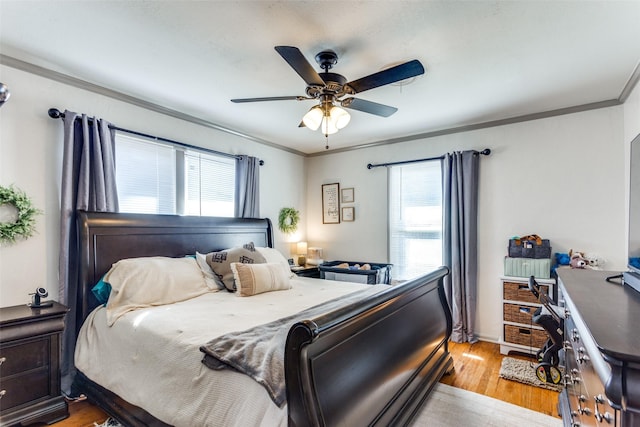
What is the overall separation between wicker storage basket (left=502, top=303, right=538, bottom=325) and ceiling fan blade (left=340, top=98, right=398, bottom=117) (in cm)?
238

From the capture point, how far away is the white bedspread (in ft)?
4.54

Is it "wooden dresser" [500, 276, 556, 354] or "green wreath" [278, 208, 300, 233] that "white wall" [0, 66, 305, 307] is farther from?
"wooden dresser" [500, 276, 556, 354]

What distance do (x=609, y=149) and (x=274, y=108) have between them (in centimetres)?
331

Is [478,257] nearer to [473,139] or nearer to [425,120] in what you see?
[473,139]

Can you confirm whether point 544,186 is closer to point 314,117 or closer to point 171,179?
point 314,117

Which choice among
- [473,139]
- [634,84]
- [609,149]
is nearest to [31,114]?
[473,139]

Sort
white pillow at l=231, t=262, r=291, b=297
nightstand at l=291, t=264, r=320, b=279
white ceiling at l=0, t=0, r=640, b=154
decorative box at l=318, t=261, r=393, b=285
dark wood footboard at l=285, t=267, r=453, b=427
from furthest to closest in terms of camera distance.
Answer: nightstand at l=291, t=264, r=320, b=279, decorative box at l=318, t=261, r=393, b=285, white pillow at l=231, t=262, r=291, b=297, white ceiling at l=0, t=0, r=640, b=154, dark wood footboard at l=285, t=267, r=453, b=427

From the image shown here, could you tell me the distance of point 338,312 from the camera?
138 cm

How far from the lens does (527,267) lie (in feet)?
10.7

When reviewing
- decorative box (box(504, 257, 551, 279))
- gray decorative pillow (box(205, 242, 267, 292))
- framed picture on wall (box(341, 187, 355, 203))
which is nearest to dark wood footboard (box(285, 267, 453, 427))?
decorative box (box(504, 257, 551, 279))

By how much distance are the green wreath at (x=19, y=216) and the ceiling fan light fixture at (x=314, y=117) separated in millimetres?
2146

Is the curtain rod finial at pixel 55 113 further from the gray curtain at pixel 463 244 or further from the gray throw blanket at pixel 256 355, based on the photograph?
the gray curtain at pixel 463 244

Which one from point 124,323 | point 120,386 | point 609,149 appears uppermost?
point 609,149

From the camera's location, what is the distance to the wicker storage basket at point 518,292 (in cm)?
324
